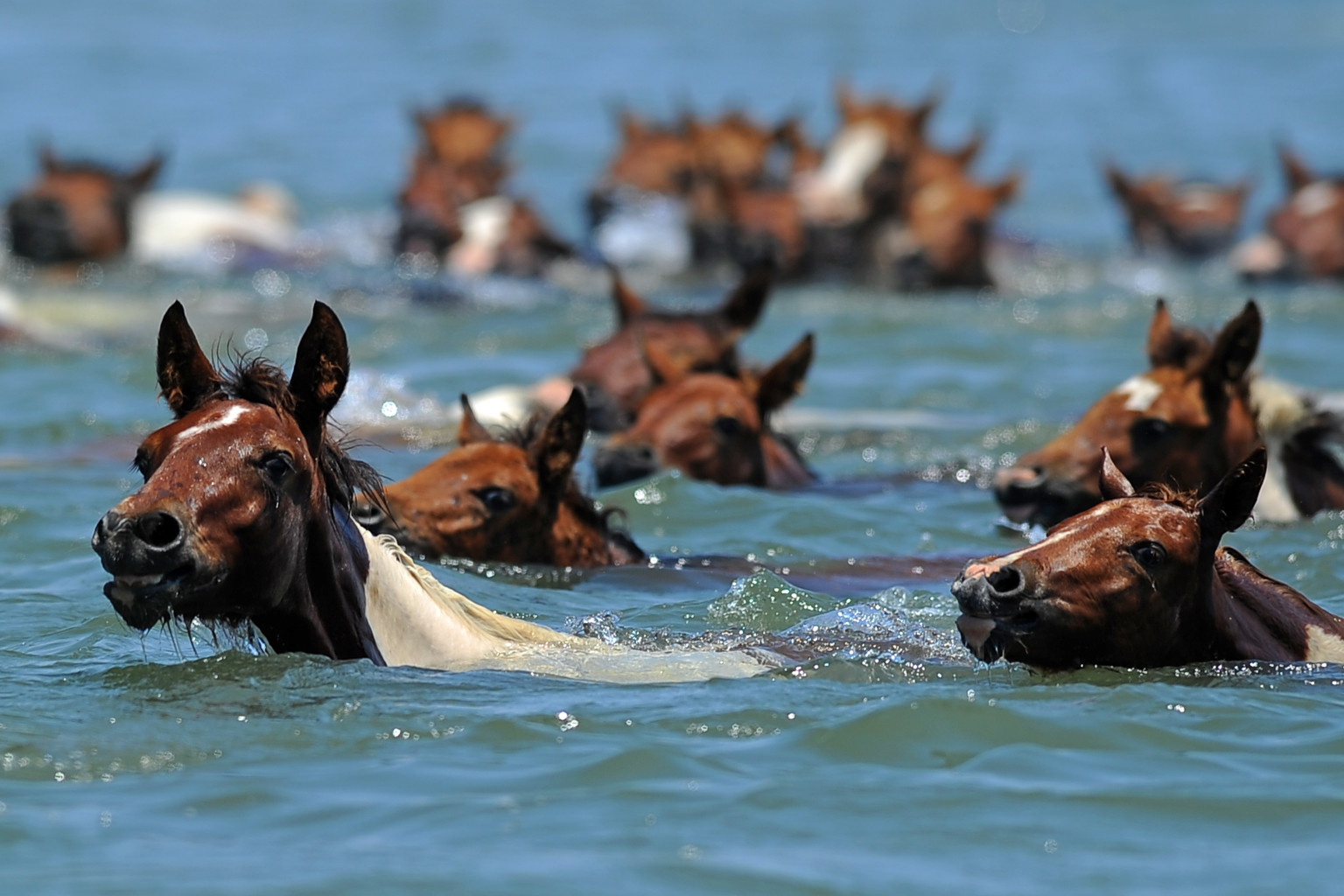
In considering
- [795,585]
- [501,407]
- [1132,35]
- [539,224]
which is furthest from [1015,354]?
[1132,35]

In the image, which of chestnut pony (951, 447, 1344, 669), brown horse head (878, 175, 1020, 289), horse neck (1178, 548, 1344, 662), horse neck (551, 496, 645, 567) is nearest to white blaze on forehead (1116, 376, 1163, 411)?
horse neck (551, 496, 645, 567)

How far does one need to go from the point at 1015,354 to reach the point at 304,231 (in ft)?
30.3

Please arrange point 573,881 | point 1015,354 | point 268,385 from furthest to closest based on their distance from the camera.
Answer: point 1015,354 < point 268,385 < point 573,881

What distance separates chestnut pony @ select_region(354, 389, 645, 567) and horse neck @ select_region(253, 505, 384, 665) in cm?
154

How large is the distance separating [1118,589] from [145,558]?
7.55 feet

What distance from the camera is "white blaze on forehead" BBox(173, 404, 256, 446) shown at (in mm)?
4773

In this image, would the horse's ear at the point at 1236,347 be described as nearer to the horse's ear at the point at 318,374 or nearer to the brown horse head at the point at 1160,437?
the brown horse head at the point at 1160,437

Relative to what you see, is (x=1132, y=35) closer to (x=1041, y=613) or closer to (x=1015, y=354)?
(x=1015, y=354)

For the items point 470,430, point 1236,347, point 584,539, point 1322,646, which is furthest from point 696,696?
point 1236,347

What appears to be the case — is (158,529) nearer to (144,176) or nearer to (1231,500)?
(1231,500)

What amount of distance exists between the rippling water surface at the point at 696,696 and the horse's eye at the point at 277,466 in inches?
22.8

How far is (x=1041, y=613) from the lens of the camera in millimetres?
5113

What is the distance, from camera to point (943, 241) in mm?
17500

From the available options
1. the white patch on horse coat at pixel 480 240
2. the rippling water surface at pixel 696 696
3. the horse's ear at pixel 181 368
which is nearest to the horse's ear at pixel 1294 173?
the rippling water surface at pixel 696 696
